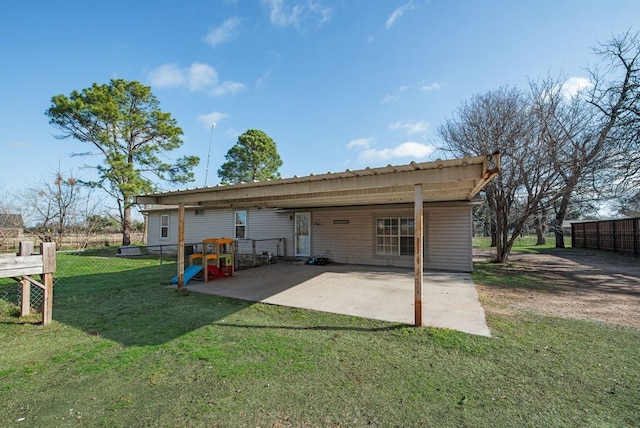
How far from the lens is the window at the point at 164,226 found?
619 inches

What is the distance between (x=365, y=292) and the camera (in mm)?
6410

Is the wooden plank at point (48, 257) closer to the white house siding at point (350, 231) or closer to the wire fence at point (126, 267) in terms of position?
the wire fence at point (126, 267)

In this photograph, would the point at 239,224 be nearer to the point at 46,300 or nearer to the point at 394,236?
the point at 394,236

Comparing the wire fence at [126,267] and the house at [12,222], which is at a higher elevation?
the house at [12,222]

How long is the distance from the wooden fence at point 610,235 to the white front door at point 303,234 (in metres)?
16.0

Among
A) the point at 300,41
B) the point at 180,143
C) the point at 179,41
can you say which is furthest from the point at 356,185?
the point at 180,143

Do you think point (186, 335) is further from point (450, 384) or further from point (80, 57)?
point (80, 57)

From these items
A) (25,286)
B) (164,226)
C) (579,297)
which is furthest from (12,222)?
(579,297)

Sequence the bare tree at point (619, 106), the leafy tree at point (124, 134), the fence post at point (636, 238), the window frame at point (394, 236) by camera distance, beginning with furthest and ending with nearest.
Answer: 1. the leafy tree at point (124, 134)
2. the fence post at point (636, 238)
3. the window frame at point (394, 236)
4. the bare tree at point (619, 106)

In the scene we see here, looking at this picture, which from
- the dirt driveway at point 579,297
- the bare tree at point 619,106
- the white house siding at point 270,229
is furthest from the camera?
the white house siding at point 270,229

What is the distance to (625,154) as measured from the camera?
9.59 metres

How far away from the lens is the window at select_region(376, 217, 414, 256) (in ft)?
33.4

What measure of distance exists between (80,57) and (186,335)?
34.5 ft

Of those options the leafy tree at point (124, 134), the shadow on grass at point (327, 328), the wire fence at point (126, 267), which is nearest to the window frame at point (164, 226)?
the wire fence at point (126, 267)
